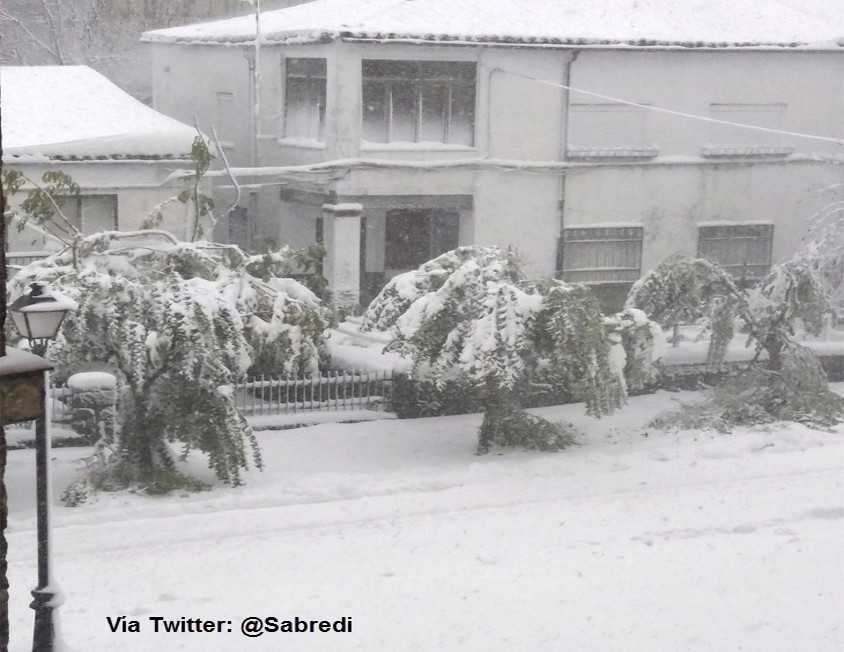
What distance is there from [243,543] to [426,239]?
44.9 feet

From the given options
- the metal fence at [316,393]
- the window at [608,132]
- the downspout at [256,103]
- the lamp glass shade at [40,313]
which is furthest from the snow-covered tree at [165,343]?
the window at [608,132]

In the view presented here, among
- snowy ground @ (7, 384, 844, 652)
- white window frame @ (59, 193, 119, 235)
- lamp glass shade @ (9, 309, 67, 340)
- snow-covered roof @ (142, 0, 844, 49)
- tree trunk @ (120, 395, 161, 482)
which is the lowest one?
snowy ground @ (7, 384, 844, 652)

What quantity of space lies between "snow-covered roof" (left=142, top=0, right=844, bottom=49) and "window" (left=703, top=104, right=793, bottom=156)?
1.31 meters

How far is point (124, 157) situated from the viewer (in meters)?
18.5

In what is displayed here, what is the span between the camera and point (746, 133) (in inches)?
891

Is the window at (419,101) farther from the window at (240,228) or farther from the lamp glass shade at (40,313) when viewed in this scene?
the lamp glass shade at (40,313)

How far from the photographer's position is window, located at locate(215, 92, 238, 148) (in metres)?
23.0

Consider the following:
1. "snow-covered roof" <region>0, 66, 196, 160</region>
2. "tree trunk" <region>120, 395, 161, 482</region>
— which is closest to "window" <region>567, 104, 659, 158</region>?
"snow-covered roof" <region>0, 66, 196, 160</region>

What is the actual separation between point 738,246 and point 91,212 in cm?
1273

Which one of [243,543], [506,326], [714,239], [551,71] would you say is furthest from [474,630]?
[714,239]

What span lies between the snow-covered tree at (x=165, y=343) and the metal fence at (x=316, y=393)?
210 cm

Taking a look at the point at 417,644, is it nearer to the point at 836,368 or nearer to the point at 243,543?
the point at 243,543

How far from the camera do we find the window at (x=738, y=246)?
22.8 m

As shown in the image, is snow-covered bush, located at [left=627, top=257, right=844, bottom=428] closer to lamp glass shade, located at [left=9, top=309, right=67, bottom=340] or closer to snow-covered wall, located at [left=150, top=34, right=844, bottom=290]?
snow-covered wall, located at [left=150, top=34, right=844, bottom=290]
